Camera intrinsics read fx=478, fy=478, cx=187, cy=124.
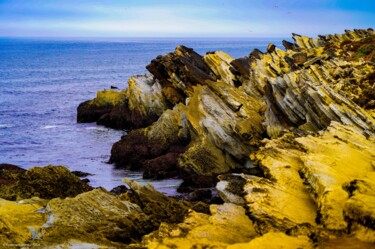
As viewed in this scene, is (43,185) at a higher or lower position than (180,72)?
lower

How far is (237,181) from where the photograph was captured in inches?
803

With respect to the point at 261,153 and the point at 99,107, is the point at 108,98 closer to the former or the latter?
the point at 99,107

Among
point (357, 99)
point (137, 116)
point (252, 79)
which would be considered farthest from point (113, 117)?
point (357, 99)

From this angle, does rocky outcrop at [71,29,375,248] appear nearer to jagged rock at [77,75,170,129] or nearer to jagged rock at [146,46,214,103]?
jagged rock at [146,46,214,103]

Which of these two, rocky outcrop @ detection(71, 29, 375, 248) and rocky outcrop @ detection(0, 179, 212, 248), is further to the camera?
rocky outcrop @ detection(71, 29, 375, 248)

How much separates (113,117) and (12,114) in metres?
19.2

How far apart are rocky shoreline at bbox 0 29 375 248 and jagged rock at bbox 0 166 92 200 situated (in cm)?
5

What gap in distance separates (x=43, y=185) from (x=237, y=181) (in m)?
8.93

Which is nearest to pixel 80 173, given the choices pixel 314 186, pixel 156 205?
pixel 156 205

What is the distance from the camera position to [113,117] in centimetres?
5344

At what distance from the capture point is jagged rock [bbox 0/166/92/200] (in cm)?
2156

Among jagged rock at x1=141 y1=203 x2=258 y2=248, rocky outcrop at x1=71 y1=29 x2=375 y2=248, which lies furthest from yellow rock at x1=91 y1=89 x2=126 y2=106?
jagged rock at x1=141 y1=203 x2=258 y2=248

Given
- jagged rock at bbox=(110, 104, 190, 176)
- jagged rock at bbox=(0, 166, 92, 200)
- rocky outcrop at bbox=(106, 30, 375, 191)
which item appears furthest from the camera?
jagged rock at bbox=(110, 104, 190, 176)

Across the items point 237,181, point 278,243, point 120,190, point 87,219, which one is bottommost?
point 120,190
